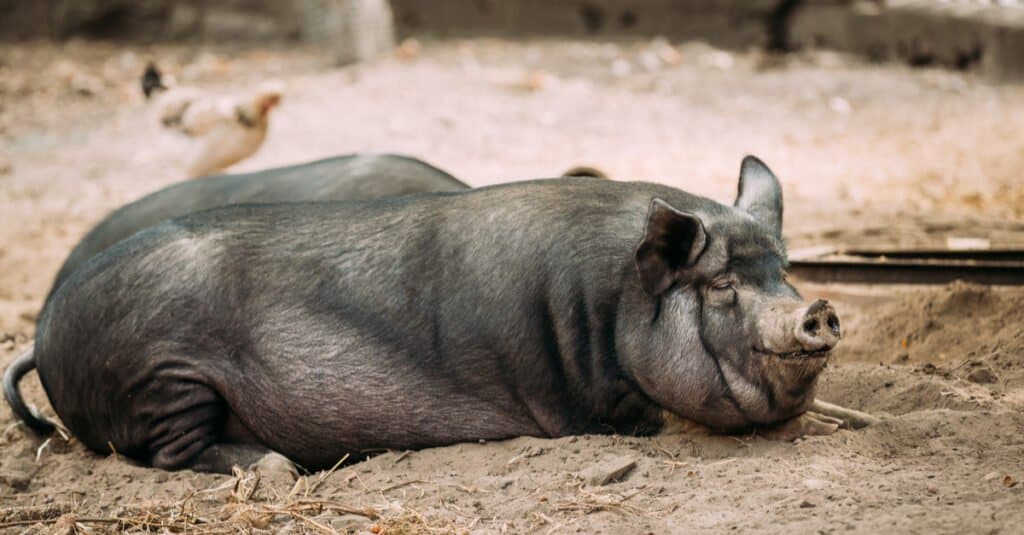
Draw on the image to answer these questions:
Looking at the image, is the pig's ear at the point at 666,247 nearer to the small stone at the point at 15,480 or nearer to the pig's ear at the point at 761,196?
the pig's ear at the point at 761,196

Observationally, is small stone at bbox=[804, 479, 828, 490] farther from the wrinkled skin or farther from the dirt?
the wrinkled skin

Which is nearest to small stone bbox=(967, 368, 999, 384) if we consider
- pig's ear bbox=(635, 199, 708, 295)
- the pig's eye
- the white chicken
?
the pig's eye

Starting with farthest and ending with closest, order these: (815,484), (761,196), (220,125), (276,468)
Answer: (220,125), (761,196), (276,468), (815,484)

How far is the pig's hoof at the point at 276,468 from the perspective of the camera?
3975mm

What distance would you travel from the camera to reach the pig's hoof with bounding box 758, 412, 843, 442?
3803mm

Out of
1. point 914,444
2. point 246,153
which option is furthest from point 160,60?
point 914,444

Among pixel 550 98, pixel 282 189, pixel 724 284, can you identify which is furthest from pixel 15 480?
pixel 550 98

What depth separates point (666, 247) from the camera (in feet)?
12.4

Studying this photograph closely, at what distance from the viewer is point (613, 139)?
392 inches

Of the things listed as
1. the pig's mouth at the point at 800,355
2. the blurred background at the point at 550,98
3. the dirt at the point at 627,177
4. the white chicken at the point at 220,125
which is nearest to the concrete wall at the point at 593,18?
the blurred background at the point at 550,98

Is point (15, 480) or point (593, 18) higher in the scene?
point (593, 18)

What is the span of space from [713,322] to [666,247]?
269 millimetres

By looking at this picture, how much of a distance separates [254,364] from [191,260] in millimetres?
421

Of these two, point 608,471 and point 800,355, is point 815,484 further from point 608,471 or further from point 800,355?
point 608,471
